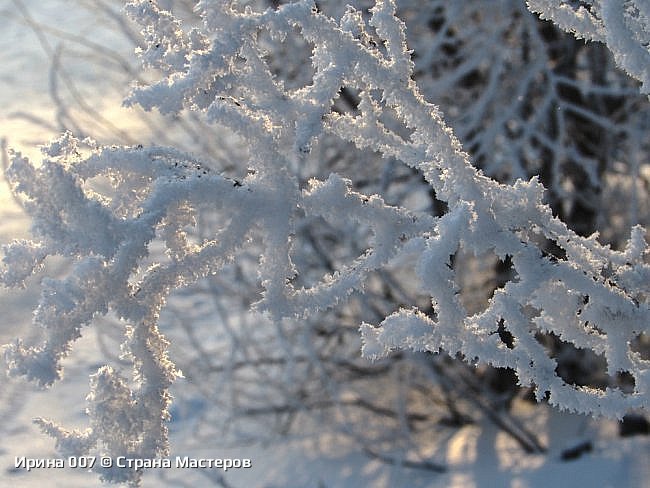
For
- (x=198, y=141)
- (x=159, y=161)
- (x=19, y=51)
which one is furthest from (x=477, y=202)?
(x=19, y=51)

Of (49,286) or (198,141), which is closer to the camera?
(49,286)

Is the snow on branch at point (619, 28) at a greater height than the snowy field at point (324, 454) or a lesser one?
lesser

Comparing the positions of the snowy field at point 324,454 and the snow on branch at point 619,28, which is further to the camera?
the snowy field at point 324,454

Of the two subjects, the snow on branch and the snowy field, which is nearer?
the snow on branch

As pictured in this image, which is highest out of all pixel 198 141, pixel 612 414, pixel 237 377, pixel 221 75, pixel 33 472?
pixel 198 141

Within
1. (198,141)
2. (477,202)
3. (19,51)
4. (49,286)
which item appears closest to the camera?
(49,286)

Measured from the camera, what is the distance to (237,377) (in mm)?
3010

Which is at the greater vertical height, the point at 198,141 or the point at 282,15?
the point at 198,141

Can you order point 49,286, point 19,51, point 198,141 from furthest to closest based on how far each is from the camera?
point 19,51 < point 198,141 < point 49,286

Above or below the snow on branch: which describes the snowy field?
above

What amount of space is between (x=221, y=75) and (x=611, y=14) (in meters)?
0.40

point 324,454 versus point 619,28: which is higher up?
point 324,454

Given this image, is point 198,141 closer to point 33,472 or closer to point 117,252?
point 33,472

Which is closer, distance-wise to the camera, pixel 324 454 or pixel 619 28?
pixel 619 28
